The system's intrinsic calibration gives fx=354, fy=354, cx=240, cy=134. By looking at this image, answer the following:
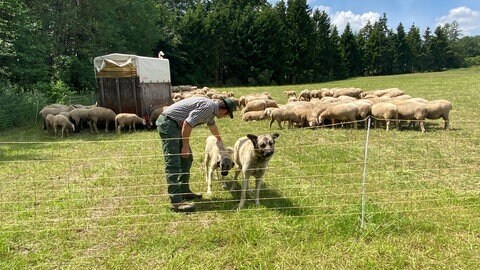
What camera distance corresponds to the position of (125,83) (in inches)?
596

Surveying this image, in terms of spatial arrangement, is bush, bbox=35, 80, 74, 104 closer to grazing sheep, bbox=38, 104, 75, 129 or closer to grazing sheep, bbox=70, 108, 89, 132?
grazing sheep, bbox=38, 104, 75, 129

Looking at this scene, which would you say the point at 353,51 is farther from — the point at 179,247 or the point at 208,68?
the point at 179,247

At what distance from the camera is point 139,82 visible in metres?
14.9

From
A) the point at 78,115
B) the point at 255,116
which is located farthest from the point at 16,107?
the point at 255,116

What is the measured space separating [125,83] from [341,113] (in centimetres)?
905

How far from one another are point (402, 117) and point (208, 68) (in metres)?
43.5

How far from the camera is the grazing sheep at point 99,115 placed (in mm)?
14511

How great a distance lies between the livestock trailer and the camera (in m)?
15.0

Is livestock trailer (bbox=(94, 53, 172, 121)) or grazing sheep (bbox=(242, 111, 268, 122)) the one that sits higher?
livestock trailer (bbox=(94, 53, 172, 121))

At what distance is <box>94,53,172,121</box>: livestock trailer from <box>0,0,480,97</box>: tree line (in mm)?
7844

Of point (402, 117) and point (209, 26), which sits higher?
point (209, 26)

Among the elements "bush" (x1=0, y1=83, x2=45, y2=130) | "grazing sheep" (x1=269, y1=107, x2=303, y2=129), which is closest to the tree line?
"bush" (x1=0, y1=83, x2=45, y2=130)

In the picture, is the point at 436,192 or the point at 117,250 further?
Answer: the point at 436,192

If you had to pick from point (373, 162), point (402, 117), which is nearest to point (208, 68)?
point (402, 117)
